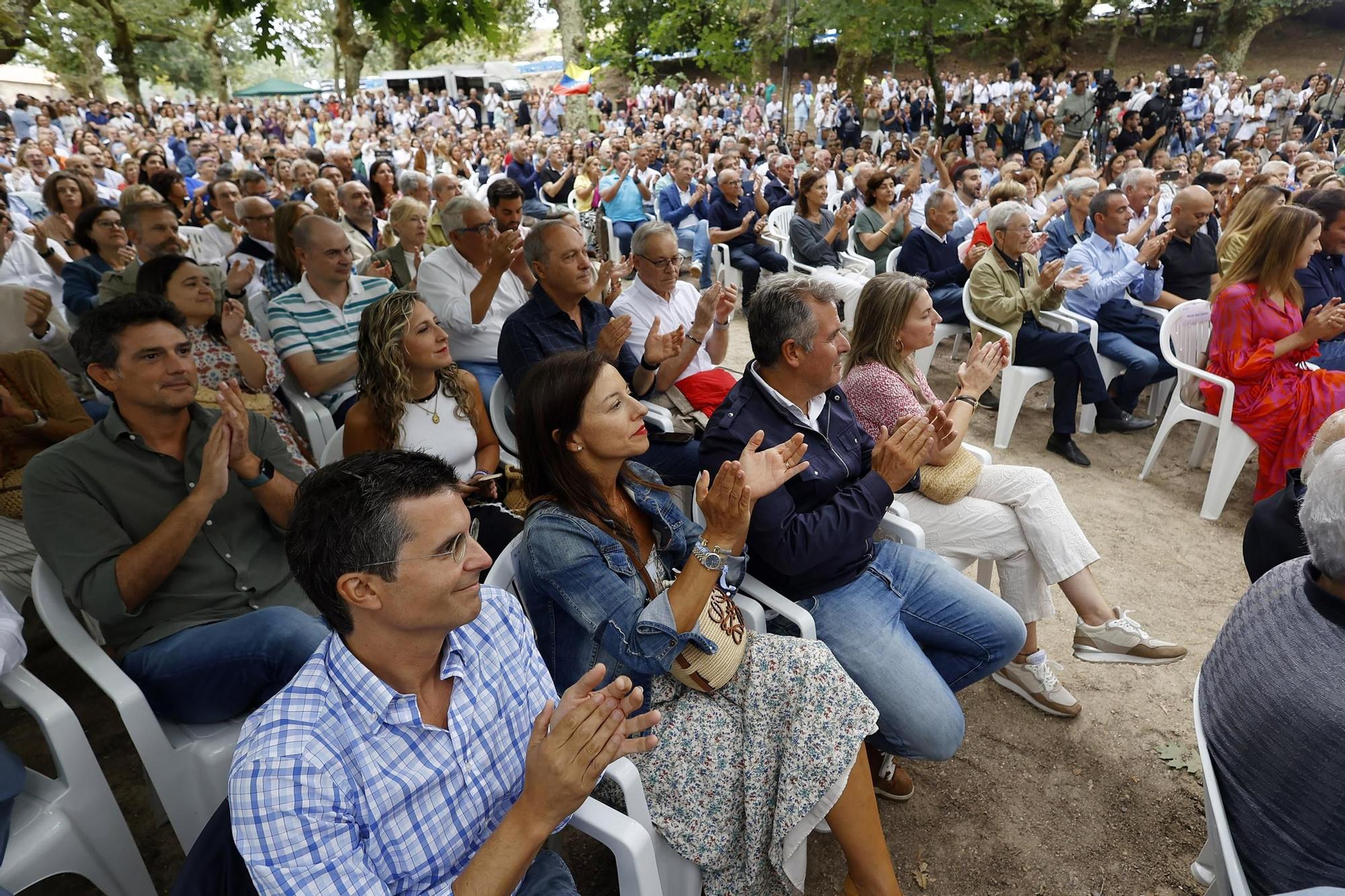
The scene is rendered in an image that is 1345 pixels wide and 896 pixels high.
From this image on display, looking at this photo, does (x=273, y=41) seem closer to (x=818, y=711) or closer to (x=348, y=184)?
(x=348, y=184)

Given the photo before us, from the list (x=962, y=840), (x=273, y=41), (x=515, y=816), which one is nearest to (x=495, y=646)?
(x=515, y=816)

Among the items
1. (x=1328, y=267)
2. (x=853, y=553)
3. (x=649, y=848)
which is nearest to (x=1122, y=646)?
(x=853, y=553)

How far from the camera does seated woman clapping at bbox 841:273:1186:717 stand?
93.9 inches

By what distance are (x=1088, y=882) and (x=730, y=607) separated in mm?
1160

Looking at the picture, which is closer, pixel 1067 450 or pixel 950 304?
pixel 1067 450

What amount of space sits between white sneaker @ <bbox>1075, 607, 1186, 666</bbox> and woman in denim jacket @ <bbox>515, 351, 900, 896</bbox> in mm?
1180

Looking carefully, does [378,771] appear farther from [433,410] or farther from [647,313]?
[647,313]

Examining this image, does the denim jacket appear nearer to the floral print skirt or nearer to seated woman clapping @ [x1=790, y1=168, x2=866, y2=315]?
the floral print skirt

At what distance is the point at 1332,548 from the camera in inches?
51.3

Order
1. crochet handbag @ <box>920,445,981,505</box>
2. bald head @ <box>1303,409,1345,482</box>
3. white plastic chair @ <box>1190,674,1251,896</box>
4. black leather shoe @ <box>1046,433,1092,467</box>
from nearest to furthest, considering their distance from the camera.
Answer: white plastic chair @ <box>1190,674,1251,896</box>, bald head @ <box>1303,409,1345,482</box>, crochet handbag @ <box>920,445,981,505</box>, black leather shoe @ <box>1046,433,1092,467</box>

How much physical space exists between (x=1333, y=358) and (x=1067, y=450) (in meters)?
1.20

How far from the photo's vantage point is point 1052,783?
220cm

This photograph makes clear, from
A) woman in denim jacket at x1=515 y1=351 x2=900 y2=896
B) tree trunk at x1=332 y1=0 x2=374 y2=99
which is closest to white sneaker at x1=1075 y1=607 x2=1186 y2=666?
woman in denim jacket at x1=515 y1=351 x2=900 y2=896

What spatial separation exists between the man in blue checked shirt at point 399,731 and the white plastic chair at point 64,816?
0.75 metres
